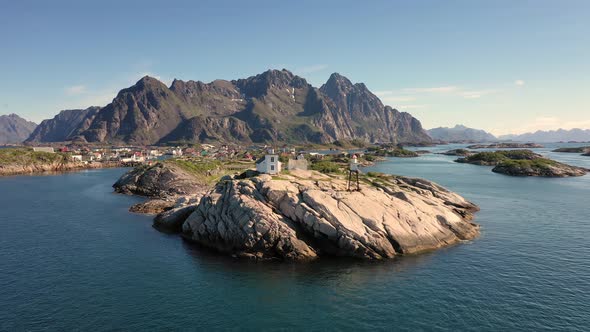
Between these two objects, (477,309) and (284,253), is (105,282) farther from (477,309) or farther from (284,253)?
(477,309)

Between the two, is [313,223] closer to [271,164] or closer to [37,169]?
[271,164]

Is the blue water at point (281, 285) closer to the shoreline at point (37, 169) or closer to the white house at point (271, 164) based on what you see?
the white house at point (271, 164)

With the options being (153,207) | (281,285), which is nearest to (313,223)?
(281,285)

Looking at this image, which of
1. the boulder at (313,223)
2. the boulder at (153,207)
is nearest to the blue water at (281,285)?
the boulder at (313,223)

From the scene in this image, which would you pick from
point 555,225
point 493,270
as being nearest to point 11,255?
point 493,270

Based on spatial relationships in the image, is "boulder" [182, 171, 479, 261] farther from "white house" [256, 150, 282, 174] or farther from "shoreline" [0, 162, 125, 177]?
"shoreline" [0, 162, 125, 177]

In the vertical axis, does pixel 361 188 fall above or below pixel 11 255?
above

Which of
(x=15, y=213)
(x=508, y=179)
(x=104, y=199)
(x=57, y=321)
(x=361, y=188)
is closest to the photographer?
(x=57, y=321)

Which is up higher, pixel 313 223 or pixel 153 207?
pixel 313 223
